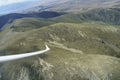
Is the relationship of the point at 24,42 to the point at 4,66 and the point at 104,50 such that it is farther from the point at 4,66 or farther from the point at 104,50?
the point at 104,50

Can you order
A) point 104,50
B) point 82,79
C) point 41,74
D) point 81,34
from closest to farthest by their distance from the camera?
point 82,79 < point 41,74 < point 104,50 < point 81,34

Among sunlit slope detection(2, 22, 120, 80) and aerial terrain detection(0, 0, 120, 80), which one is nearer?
sunlit slope detection(2, 22, 120, 80)

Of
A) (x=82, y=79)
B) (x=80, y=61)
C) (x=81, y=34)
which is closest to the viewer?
(x=82, y=79)

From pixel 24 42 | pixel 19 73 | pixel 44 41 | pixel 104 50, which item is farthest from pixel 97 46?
pixel 19 73

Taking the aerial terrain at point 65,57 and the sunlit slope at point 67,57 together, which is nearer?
the sunlit slope at point 67,57

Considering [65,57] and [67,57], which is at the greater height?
[65,57]

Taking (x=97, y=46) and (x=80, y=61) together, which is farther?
(x=97, y=46)

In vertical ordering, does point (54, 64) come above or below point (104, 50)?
above

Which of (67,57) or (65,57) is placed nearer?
(65,57)
